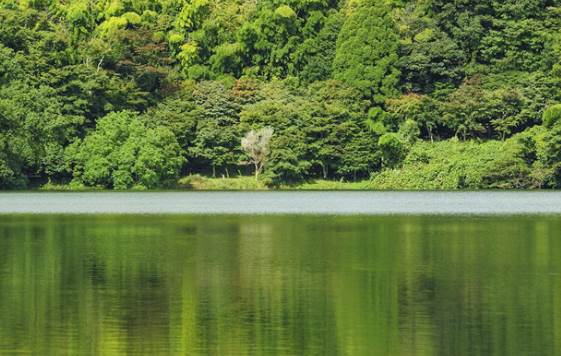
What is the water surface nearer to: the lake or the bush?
the bush

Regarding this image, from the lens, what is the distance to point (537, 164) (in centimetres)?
7544

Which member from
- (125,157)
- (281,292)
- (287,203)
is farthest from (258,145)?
(281,292)

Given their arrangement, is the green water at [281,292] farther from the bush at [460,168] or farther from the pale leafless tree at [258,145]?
the pale leafless tree at [258,145]

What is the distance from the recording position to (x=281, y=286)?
76.1 feet

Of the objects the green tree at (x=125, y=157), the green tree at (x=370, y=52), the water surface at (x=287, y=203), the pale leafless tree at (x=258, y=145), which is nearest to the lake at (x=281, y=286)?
the water surface at (x=287, y=203)

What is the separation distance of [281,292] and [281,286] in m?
0.89

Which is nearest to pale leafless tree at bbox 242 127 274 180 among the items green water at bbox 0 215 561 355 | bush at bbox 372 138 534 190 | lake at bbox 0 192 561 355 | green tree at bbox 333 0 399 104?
bush at bbox 372 138 534 190

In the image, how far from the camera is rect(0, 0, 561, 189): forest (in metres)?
76.9

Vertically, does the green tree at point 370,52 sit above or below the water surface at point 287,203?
above

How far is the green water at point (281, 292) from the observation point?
56.2ft

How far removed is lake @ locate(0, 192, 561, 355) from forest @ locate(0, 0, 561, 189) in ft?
104

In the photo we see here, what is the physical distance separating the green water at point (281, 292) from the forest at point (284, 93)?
39.2 m

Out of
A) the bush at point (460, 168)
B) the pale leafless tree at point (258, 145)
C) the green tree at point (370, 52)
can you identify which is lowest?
the bush at point (460, 168)

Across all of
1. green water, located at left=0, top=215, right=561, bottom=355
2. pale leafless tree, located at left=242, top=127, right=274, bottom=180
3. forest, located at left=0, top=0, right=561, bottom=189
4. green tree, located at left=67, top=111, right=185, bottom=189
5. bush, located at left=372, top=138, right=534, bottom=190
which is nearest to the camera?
green water, located at left=0, top=215, right=561, bottom=355
